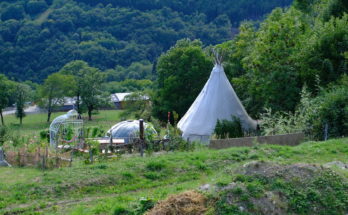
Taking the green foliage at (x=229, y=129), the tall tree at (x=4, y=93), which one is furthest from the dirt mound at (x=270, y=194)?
the tall tree at (x=4, y=93)

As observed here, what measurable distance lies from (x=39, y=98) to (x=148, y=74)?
38523mm

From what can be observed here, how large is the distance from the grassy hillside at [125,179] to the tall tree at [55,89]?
4875cm

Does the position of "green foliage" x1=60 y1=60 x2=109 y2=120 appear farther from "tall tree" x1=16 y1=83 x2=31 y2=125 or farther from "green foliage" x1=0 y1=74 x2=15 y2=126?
"green foliage" x1=0 y1=74 x2=15 y2=126

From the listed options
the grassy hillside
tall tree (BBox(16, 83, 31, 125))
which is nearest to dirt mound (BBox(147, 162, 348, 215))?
the grassy hillside

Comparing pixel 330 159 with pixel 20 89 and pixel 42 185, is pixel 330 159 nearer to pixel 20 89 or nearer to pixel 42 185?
pixel 42 185

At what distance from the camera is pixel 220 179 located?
9.07m

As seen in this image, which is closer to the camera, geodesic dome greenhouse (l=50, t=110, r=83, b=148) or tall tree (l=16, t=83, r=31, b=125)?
geodesic dome greenhouse (l=50, t=110, r=83, b=148)

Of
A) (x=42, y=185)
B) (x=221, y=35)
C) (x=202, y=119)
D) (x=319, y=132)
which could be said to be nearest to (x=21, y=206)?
(x=42, y=185)

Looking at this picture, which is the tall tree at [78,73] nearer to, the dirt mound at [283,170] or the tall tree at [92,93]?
the tall tree at [92,93]

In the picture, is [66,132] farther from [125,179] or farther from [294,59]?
[294,59]

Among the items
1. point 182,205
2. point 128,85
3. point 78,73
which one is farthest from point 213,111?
point 128,85

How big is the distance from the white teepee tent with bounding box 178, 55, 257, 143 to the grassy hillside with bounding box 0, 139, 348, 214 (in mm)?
11096

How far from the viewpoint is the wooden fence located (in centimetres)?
1668

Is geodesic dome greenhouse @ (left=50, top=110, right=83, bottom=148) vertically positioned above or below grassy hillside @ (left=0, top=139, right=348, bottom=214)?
above
